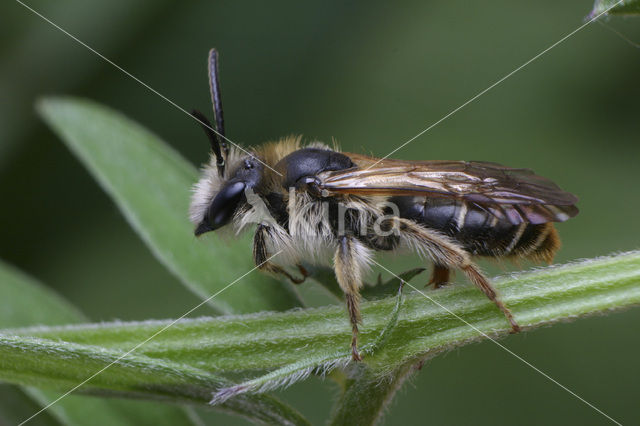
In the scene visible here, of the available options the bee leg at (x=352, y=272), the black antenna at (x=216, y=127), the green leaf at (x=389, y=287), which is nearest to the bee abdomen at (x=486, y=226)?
the bee leg at (x=352, y=272)

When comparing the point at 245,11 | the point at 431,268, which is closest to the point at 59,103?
the point at 431,268

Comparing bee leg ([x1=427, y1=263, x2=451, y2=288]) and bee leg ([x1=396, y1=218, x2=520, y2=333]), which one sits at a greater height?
bee leg ([x1=396, y1=218, x2=520, y2=333])

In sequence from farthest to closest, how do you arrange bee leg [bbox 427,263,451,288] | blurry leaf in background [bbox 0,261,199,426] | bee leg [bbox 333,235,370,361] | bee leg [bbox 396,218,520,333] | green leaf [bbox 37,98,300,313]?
bee leg [bbox 427,263,451,288]
green leaf [bbox 37,98,300,313]
blurry leaf in background [bbox 0,261,199,426]
bee leg [bbox 396,218,520,333]
bee leg [bbox 333,235,370,361]

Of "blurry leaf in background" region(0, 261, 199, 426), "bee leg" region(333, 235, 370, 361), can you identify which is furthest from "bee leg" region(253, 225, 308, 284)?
"blurry leaf in background" region(0, 261, 199, 426)

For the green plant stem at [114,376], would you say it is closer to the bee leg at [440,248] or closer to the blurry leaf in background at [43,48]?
the bee leg at [440,248]

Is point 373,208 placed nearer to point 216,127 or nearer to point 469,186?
point 469,186

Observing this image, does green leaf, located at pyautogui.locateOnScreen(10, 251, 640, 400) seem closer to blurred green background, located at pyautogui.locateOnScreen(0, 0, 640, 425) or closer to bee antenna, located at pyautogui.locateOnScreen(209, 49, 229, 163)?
bee antenna, located at pyautogui.locateOnScreen(209, 49, 229, 163)
